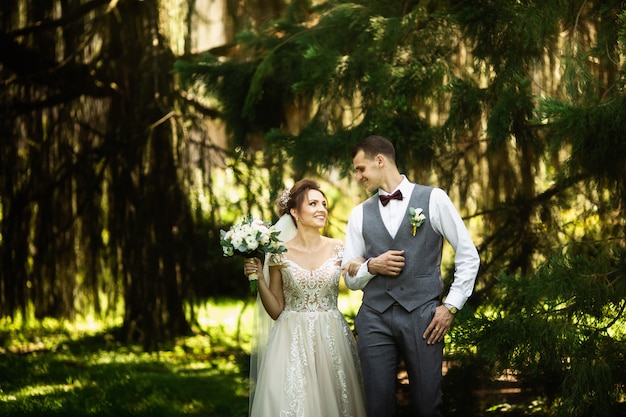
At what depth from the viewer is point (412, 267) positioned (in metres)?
3.67

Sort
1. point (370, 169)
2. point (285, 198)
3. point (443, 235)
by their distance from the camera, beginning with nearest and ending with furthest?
1. point (443, 235)
2. point (370, 169)
3. point (285, 198)

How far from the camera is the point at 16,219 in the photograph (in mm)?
7543

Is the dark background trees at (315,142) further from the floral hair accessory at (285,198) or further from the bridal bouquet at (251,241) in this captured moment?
the bridal bouquet at (251,241)

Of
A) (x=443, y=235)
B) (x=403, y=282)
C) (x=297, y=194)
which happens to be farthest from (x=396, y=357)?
(x=297, y=194)

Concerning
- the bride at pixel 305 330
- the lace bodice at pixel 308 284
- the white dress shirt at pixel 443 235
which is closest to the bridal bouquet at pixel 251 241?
the bride at pixel 305 330

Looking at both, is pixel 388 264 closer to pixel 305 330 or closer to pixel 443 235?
pixel 443 235

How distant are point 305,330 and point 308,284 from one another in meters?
0.25

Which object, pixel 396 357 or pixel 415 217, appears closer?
pixel 415 217

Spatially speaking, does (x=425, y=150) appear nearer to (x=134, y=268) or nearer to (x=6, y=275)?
(x=134, y=268)

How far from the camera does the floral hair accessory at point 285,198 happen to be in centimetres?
462

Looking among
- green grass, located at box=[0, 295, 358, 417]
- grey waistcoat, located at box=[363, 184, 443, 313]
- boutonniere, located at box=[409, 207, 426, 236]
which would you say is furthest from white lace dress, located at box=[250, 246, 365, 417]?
green grass, located at box=[0, 295, 358, 417]

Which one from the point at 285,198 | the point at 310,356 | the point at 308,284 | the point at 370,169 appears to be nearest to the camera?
the point at 370,169

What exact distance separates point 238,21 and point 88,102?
1.67 m

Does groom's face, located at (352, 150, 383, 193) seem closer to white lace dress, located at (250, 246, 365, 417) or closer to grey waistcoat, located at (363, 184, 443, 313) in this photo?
grey waistcoat, located at (363, 184, 443, 313)
